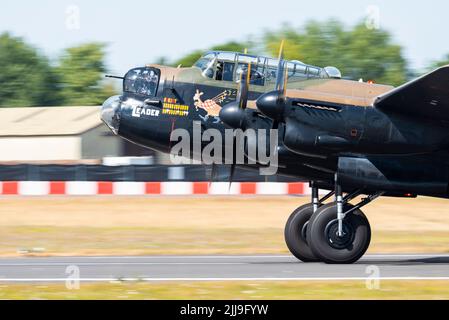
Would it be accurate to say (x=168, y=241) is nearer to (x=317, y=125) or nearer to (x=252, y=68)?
(x=252, y=68)

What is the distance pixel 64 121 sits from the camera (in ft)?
215

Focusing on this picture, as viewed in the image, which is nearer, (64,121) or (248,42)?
(64,121)

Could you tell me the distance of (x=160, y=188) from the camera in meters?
37.0

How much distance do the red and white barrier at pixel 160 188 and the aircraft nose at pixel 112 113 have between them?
62.1 ft

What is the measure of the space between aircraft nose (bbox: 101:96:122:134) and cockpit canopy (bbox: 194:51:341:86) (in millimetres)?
1780

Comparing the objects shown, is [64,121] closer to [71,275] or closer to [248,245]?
[248,245]

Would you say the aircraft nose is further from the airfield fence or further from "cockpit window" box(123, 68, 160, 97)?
the airfield fence

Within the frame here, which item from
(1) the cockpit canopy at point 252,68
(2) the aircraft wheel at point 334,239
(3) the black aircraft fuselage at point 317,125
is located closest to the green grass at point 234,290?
(2) the aircraft wheel at point 334,239

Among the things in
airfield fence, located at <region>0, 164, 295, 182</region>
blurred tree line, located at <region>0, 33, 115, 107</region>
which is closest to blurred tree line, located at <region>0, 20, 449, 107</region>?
blurred tree line, located at <region>0, 33, 115, 107</region>

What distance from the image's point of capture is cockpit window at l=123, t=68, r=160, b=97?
17.7 metres

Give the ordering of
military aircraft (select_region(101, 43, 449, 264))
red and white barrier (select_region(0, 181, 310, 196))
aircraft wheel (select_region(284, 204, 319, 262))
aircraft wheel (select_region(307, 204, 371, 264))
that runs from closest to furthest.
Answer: military aircraft (select_region(101, 43, 449, 264)) → aircraft wheel (select_region(307, 204, 371, 264)) → aircraft wheel (select_region(284, 204, 319, 262)) → red and white barrier (select_region(0, 181, 310, 196))

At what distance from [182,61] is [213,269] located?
81.4 metres

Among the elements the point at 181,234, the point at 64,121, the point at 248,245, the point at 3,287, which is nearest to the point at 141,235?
the point at 181,234

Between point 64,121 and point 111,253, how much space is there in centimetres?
4560
